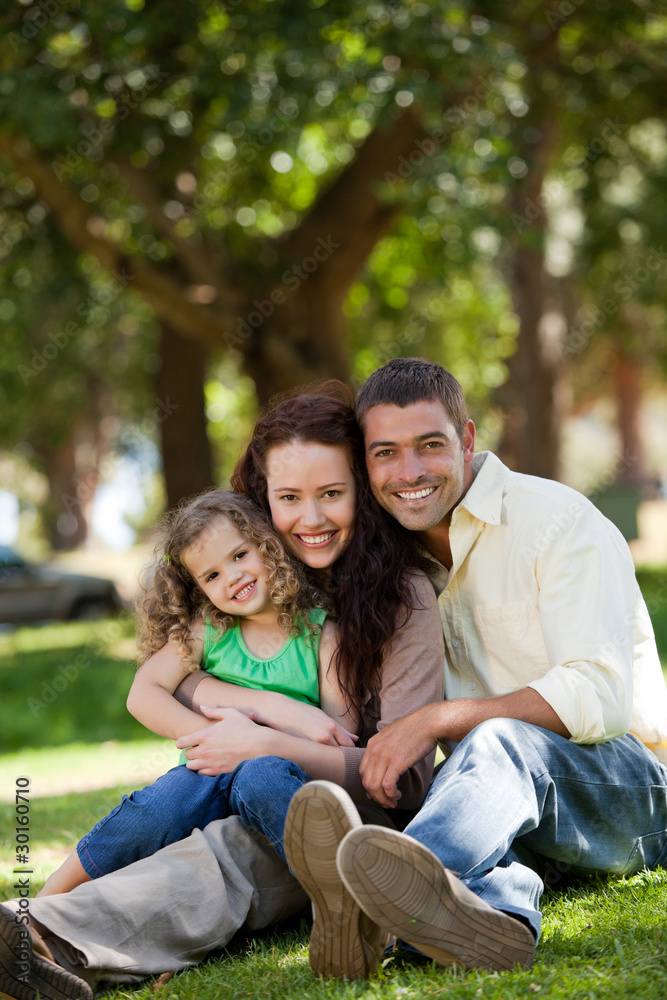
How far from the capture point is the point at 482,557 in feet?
10.8

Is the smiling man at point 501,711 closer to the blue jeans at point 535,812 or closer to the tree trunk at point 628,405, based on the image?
the blue jeans at point 535,812

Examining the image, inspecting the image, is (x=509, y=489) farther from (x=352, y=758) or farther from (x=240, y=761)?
(x=240, y=761)

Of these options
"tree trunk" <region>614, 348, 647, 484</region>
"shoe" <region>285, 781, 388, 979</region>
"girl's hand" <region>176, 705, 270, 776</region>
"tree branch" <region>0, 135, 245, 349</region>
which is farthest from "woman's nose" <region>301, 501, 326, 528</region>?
"tree trunk" <region>614, 348, 647, 484</region>

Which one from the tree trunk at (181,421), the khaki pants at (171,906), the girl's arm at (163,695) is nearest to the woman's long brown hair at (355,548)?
the girl's arm at (163,695)

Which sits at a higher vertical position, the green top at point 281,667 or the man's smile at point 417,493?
the man's smile at point 417,493

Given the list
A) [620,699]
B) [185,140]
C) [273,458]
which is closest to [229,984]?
[620,699]

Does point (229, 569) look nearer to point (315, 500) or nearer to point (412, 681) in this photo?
point (315, 500)

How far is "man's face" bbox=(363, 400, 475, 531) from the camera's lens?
10.6 feet

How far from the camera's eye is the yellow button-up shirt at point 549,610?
287cm

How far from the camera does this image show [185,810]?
286 centimetres

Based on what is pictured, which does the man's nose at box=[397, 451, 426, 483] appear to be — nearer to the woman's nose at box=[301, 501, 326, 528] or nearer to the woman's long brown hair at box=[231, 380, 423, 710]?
the woman's long brown hair at box=[231, 380, 423, 710]

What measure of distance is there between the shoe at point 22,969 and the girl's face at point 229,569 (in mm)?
1180

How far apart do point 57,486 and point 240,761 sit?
2410cm

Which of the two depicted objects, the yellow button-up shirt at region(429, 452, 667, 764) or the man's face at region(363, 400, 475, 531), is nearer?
the yellow button-up shirt at region(429, 452, 667, 764)
